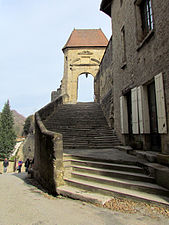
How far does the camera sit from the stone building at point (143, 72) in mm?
4098

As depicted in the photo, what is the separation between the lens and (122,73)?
7.32 metres

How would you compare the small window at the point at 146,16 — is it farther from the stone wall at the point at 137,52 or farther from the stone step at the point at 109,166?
the stone step at the point at 109,166

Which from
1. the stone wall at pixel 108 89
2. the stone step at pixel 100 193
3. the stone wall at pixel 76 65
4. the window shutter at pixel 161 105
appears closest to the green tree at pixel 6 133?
the stone wall at pixel 76 65

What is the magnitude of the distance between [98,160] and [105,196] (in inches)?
56.0

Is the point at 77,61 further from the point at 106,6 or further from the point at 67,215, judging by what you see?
the point at 67,215

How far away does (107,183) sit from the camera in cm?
368

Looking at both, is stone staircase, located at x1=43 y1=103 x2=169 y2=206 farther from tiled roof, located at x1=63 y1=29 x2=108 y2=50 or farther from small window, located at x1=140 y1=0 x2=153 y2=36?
tiled roof, located at x1=63 y1=29 x2=108 y2=50

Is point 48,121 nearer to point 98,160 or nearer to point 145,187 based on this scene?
point 98,160

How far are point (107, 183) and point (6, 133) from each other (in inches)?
1580

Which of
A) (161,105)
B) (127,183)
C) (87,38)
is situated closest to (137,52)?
(161,105)

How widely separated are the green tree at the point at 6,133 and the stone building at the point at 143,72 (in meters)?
32.6

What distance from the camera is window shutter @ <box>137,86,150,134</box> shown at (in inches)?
203

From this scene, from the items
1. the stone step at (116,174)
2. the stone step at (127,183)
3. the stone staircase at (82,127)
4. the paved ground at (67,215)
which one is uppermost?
the stone staircase at (82,127)

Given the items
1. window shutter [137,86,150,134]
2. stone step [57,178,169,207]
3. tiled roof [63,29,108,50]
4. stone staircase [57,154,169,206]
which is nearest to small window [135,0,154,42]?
window shutter [137,86,150,134]
